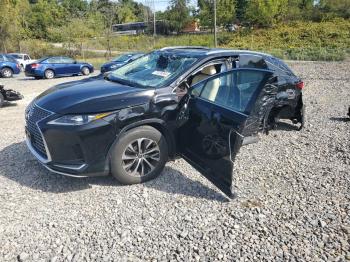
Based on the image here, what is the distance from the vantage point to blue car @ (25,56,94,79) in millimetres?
18078

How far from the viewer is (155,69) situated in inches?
193

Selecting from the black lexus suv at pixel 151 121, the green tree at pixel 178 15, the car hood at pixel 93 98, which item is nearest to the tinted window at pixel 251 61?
the black lexus suv at pixel 151 121

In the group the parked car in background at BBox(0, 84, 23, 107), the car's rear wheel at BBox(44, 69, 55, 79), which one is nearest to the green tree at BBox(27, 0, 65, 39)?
the car's rear wheel at BBox(44, 69, 55, 79)

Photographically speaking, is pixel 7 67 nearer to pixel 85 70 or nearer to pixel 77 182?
pixel 85 70

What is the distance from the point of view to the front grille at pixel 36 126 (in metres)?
3.96

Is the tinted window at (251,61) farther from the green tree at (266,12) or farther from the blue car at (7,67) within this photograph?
the green tree at (266,12)

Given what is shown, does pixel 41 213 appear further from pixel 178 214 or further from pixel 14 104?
pixel 14 104

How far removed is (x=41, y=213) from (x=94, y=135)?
3.36 ft

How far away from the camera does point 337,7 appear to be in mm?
49719

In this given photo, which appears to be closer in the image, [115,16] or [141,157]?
[141,157]

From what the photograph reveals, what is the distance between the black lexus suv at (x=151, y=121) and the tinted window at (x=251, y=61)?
0.51 metres

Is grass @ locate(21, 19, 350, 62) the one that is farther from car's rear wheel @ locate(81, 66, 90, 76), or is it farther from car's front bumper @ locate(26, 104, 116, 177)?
car's front bumper @ locate(26, 104, 116, 177)

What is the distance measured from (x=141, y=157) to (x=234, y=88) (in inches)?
56.5

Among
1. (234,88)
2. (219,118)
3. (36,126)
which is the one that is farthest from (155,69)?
(36,126)
